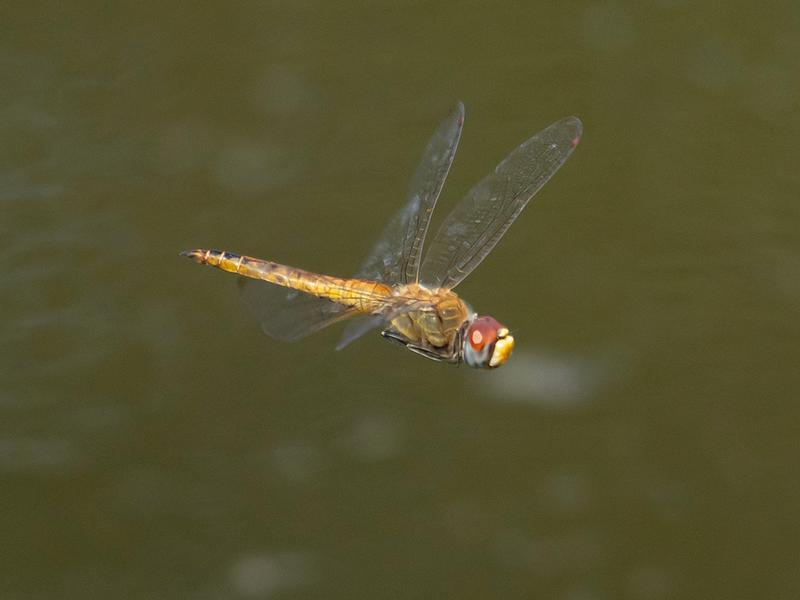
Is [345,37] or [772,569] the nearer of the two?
[772,569]

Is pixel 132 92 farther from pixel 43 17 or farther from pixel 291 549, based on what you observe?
pixel 291 549

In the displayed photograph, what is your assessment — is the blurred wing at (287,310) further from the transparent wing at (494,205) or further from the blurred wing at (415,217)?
the transparent wing at (494,205)

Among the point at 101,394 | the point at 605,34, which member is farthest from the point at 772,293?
the point at 101,394

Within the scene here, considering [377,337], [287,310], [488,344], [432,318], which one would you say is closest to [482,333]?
[488,344]

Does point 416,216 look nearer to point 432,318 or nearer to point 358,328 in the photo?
point 432,318

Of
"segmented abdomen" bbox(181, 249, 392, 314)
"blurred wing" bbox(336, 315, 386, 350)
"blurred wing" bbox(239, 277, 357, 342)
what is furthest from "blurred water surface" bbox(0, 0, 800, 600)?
"blurred wing" bbox(336, 315, 386, 350)

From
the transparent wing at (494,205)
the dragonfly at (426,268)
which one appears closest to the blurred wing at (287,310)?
the dragonfly at (426,268)
